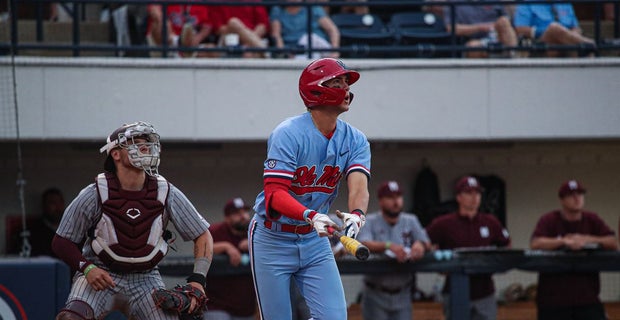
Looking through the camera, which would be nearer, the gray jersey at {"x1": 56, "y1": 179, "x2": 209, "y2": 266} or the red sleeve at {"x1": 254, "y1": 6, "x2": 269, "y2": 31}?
the gray jersey at {"x1": 56, "y1": 179, "x2": 209, "y2": 266}

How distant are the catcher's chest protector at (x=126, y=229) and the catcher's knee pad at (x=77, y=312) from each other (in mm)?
299

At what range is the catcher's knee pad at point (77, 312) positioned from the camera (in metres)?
6.50

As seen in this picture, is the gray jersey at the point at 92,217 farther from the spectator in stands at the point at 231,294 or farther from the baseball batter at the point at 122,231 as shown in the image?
the spectator in stands at the point at 231,294

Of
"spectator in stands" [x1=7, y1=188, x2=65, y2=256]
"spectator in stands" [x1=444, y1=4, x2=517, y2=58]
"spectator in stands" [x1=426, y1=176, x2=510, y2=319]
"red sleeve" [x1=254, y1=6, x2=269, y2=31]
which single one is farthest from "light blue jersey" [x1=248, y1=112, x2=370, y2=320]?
"red sleeve" [x1=254, y1=6, x2=269, y2=31]

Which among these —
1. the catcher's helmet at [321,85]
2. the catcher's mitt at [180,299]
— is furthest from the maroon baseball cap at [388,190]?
the catcher's helmet at [321,85]

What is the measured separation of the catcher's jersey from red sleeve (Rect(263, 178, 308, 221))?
0.13 feet

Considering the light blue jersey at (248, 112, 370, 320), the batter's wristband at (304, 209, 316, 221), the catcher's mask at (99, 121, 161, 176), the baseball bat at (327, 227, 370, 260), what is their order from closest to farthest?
the baseball bat at (327, 227, 370, 260), the batter's wristband at (304, 209, 316, 221), the light blue jersey at (248, 112, 370, 320), the catcher's mask at (99, 121, 161, 176)

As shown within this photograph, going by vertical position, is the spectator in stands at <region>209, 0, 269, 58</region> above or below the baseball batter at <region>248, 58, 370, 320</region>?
above

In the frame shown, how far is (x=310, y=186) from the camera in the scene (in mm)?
6477

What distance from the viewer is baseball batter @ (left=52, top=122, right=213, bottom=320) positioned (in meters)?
6.70

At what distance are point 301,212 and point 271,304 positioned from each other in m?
0.84

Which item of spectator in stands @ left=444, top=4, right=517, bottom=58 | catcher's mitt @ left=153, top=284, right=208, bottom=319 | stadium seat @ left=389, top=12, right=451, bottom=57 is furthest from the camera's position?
stadium seat @ left=389, top=12, right=451, bottom=57

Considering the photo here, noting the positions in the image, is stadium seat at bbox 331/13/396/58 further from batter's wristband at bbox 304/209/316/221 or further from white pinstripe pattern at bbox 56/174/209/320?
batter's wristband at bbox 304/209/316/221

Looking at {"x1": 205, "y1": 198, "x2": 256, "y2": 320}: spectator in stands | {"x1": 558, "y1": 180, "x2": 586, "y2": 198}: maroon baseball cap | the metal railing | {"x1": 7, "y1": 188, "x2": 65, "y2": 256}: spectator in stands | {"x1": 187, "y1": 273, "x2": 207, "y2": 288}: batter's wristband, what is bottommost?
{"x1": 205, "y1": 198, "x2": 256, "y2": 320}: spectator in stands
